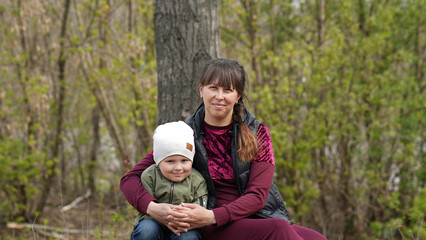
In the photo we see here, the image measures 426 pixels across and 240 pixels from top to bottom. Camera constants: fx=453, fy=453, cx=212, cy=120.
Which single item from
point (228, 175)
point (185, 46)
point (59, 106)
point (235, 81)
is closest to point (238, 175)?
point (228, 175)

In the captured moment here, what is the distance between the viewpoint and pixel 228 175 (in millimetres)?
2916

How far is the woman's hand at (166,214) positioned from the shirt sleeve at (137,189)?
2.8 inches

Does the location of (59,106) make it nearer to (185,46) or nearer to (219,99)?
(185,46)

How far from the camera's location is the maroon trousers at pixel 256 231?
2.52 metres

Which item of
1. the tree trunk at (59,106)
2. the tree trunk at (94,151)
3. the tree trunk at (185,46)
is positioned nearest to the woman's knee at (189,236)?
the tree trunk at (185,46)

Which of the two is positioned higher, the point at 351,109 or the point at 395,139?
the point at 351,109

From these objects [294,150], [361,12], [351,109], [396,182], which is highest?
[361,12]

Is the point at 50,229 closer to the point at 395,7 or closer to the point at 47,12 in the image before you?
the point at 47,12

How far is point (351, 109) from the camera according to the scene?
7.64 m

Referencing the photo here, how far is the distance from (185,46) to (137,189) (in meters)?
1.66

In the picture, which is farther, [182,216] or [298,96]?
[298,96]

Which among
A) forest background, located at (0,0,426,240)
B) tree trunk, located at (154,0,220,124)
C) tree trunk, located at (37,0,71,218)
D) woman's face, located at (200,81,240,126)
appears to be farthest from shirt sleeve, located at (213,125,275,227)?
tree trunk, located at (37,0,71,218)

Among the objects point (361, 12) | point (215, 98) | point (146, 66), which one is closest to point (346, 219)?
point (361, 12)

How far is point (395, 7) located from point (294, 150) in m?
3.22
